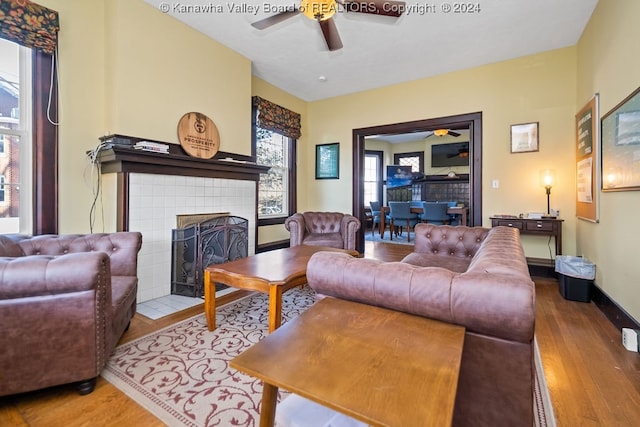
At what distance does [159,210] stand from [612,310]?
4.19 metres

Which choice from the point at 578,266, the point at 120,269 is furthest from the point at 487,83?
the point at 120,269

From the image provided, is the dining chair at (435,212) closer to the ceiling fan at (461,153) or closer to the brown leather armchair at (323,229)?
the brown leather armchair at (323,229)

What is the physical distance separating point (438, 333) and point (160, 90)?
343 cm

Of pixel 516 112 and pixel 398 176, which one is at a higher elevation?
pixel 516 112

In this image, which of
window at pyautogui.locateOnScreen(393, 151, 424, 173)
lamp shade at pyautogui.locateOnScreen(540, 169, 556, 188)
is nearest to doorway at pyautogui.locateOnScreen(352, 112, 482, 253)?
lamp shade at pyautogui.locateOnScreen(540, 169, 556, 188)

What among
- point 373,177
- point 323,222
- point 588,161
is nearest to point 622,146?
point 588,161

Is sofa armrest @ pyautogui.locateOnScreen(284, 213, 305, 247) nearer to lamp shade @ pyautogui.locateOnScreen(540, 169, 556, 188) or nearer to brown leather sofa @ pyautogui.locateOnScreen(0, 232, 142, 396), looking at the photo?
brown leather sofa @ pyautogui.locateOnScreen(0, 232, 142, 396)

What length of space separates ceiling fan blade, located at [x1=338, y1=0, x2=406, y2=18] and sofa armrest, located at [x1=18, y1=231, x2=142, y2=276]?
2.58 m

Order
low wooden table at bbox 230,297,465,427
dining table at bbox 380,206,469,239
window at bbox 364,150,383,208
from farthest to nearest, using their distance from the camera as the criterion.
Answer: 1. window at bbox 364,150,383,208
2. dining table at bbox 380,206,469,239
3. low wooden table at bbox 230,297,465,427

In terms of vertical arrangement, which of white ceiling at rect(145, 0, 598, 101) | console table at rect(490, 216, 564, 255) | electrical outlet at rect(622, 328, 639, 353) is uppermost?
white ceiling at rect(145, 0, 598, 101)

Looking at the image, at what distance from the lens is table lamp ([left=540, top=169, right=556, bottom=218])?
3.65 m

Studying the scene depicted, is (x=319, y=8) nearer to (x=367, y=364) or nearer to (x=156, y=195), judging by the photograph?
(x=156, y=195)

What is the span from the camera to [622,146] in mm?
2271

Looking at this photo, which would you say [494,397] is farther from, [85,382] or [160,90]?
[160,90]
